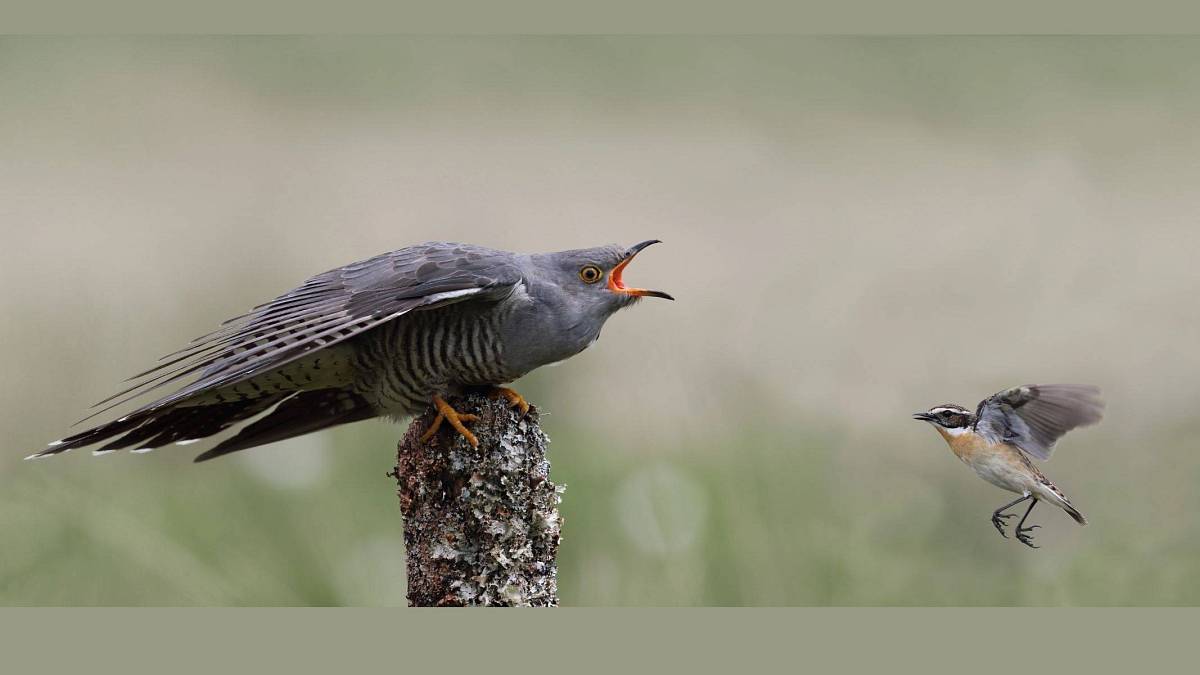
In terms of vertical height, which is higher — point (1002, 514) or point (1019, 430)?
point (1019, 430)

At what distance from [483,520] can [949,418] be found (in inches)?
57.0

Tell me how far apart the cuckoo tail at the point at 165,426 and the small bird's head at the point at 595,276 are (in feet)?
3.22

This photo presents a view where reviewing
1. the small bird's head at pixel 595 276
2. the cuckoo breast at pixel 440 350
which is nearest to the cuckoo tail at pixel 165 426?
the cuckoo breast at pixel 440 350

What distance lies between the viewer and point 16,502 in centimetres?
495

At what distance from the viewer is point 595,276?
10.6 feet

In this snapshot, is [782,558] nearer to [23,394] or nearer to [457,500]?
[457,500]

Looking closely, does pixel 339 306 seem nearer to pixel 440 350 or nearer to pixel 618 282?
pixel 440 350

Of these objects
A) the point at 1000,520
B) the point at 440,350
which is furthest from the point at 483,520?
the point at 1000,520

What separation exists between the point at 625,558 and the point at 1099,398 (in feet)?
6.68

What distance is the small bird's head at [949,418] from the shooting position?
3.21m

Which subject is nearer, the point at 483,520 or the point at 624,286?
the point at 483,520

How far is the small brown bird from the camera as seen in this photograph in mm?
3191

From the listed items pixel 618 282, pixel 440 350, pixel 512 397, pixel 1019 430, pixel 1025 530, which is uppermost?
pixel 618 282

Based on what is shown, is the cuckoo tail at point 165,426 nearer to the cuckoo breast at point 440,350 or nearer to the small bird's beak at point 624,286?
the cuckoo breast at point 440,350
